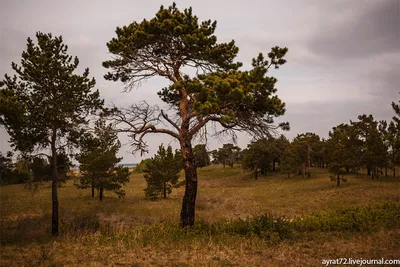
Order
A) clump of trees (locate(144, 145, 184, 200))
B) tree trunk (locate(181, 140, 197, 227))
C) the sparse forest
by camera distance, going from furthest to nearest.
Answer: clump of trees (locate(144, 145, 184, 200))
tree trunk (locate(181, 140, 197, 227))
the sparse forest

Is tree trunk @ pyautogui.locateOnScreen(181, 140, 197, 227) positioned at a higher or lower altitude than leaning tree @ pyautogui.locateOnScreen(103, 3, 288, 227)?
lower

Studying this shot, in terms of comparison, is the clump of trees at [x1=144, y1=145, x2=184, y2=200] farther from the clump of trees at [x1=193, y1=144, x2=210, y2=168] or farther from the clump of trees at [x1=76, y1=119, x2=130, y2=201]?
the clump of trees at [x1=193, y1=144, x2=210, y2=168]

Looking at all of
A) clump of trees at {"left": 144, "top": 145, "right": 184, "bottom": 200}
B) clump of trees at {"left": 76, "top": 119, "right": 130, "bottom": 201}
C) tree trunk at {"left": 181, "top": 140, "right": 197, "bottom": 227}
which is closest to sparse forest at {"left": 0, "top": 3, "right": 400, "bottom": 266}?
tree trunk at {"left": 181, "top": 140, "right": 197, "bottom": 227}

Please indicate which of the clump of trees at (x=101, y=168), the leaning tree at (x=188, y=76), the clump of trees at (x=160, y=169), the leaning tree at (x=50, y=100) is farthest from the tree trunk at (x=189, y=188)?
the clump of trees at (x=160, y=169)

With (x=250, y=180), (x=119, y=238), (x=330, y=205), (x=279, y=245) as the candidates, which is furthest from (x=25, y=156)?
(x=250, y=180)

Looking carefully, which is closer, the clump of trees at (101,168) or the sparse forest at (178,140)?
the sparse forest at (178,140)

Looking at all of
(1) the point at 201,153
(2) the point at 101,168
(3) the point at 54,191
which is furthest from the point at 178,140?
(2) the point at 101,168

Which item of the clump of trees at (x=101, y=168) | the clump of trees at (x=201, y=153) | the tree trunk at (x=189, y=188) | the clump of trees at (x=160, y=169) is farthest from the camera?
the clump of trees at (x=160, y=169)

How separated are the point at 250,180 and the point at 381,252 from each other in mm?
48603

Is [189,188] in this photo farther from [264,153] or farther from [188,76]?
[264,153]

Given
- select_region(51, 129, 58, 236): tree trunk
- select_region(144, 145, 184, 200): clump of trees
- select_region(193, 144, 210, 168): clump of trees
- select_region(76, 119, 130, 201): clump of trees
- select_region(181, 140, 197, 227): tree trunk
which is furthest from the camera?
select_region(144, 145, 184, 200): clump of trees

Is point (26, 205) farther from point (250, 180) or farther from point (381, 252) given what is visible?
point (250, 180)

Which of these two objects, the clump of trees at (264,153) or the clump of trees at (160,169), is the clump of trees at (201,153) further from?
the clump of trees at (160,169)

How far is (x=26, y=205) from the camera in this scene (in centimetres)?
2441
